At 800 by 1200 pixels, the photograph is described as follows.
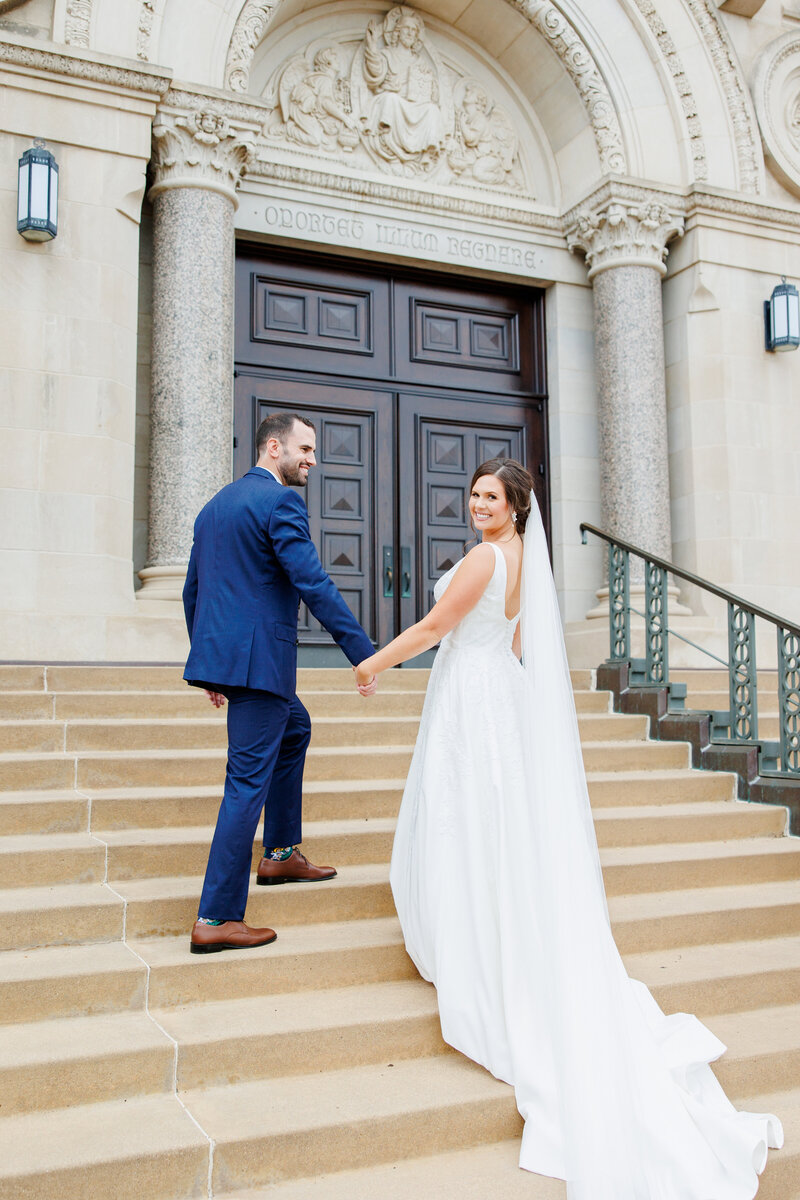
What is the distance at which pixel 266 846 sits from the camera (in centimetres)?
441

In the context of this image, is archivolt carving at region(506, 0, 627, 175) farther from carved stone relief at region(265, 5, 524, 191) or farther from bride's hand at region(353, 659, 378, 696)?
bride's hand at region(353, 659, 378, 696)

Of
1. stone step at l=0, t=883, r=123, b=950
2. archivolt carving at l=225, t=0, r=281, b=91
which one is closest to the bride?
stone step at l=0, t=883, r=123, b=950

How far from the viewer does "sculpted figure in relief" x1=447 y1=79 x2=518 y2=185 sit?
9.97m

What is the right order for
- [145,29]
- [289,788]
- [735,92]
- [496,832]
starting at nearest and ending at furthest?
[496,832]
[289,788]
[145,29]
[735,92]

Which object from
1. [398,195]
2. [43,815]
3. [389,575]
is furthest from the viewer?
[398,195]

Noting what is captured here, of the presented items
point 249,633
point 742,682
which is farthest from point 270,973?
point 742,682

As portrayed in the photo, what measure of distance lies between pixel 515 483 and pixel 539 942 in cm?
166

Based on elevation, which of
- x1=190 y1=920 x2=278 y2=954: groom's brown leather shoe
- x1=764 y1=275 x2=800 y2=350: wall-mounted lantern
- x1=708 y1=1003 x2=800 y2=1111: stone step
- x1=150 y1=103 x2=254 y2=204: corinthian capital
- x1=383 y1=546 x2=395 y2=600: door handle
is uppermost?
x1=150 y1=103 x2=254 y2=204: corinthian capital

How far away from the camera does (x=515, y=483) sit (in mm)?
4016

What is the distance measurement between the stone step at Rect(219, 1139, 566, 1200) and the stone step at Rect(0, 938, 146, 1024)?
85 cm

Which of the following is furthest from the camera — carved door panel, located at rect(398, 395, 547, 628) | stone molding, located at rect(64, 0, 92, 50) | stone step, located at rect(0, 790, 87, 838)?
carved door panel, located at rect(398, 395, 547, 628)

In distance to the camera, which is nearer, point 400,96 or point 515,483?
point 515,483

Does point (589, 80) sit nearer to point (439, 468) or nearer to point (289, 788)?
point (439, 468)

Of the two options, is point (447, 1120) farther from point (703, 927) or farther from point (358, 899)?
point (703, 927)
